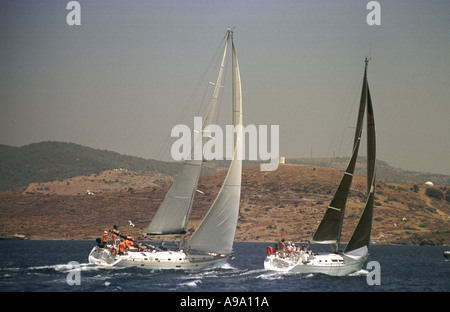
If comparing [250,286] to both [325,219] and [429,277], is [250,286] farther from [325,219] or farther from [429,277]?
[429,277]

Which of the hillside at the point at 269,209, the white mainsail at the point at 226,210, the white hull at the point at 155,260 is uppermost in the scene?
the white mainsail at the point at 226,210

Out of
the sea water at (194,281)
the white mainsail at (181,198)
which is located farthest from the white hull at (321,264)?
the white mainsail at (181,198)

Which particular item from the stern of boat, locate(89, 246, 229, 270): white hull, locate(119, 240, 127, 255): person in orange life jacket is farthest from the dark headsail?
the stern of boat

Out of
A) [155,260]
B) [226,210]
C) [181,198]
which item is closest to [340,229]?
[226,210]

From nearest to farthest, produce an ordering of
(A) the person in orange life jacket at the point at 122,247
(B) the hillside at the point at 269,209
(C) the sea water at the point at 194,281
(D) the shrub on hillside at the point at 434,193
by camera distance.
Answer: (C) the sea water at the point at 194,281, (A) the person in orange life jacket at the point at 122,247, (B) the hillside at the point at 269,209, (D) the shrub on hillside at the point at 434,193

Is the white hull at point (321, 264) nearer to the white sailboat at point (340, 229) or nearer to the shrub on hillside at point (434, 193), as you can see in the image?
the white sailboat at point (340, 229)

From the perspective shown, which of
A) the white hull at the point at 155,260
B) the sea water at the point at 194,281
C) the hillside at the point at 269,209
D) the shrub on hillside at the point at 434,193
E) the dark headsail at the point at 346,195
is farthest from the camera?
the shrub on hillside at the point at 434,193

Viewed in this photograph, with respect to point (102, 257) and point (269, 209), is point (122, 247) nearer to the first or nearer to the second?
point (102, 257)
